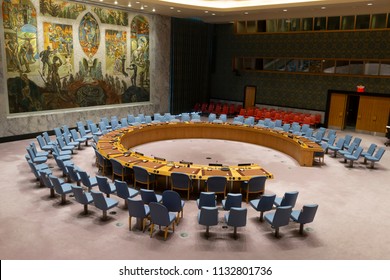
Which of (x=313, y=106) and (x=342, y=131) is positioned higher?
(x=313, y=106)

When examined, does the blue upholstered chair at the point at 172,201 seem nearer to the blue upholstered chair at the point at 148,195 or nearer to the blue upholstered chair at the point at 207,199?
the blue upholstered chair at the point at 148,195

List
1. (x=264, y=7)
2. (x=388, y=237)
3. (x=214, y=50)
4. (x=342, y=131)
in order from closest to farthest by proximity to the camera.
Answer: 1. (x=388, y=237)
2. (x=264, y=7)
3. (x=342, y=131)
4. (x=214, y=50)

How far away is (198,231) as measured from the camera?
708 centimetres

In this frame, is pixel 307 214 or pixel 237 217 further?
pixel 307 214

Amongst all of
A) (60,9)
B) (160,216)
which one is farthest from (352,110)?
(160,216)

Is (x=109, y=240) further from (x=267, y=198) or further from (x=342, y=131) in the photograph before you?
(x=342, y=131)

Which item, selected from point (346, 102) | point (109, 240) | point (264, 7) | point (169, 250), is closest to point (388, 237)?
point (169, 250)

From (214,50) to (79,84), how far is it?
1019cm

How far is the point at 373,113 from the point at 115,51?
1360 cm

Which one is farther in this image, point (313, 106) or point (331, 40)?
point (313, 106)

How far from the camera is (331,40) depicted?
1850cm

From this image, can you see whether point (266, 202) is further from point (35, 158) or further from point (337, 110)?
point (337, 110)

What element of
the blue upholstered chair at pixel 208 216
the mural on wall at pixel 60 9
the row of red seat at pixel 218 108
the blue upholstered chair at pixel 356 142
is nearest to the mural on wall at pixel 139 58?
the mural on wall at pixel 60 9

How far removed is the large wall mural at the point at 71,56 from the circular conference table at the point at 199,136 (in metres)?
4.32
